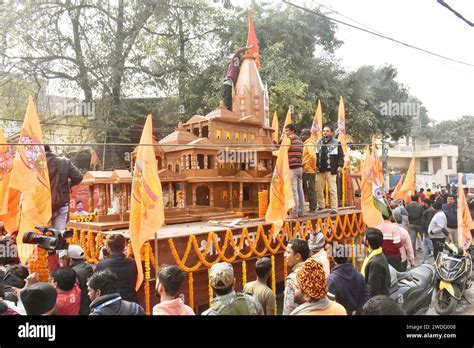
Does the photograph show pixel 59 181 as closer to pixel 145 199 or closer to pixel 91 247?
pixel 91 247

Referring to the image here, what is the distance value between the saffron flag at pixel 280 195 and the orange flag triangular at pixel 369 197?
4.35ft

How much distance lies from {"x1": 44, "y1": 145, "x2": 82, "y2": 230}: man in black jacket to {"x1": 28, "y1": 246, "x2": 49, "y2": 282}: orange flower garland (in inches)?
19.5

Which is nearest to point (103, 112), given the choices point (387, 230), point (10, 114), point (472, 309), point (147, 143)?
point (10, 114)

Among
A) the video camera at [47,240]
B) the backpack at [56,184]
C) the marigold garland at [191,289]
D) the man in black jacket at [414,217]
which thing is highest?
the backpack at [56,184]

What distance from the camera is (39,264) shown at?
15.2 feet

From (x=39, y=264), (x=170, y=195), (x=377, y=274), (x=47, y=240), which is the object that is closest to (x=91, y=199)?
(x=170, y=195)

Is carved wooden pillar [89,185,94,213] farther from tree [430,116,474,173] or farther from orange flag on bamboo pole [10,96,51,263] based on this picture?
tree [430,116,474,173]

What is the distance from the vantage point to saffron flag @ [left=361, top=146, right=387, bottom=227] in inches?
245

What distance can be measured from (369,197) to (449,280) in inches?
67.9

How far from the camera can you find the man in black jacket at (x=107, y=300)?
257 cm

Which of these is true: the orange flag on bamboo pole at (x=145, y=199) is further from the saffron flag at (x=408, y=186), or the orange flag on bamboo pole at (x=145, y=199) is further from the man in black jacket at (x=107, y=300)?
the saffron flag at (x=408, y=186)

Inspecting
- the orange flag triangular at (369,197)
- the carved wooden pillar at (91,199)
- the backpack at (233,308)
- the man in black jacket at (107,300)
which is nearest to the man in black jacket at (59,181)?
the carved wooden pillar at (91,199)
